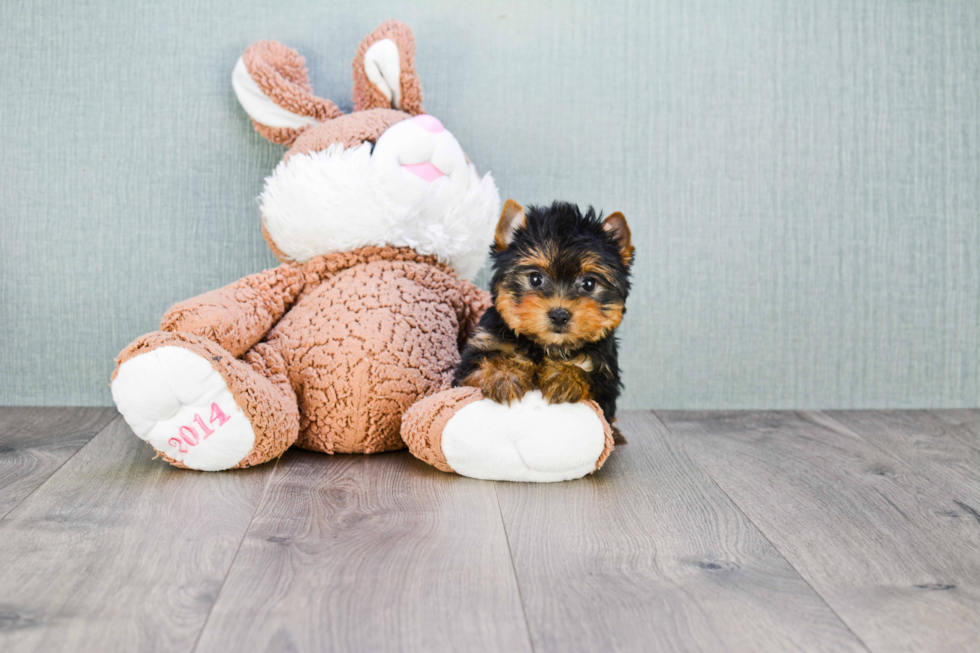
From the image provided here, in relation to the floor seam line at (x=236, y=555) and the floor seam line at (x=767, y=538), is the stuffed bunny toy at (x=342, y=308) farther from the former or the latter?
the floor seam line at (x=767, y=538)

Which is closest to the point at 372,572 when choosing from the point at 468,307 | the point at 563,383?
the point at 563,383

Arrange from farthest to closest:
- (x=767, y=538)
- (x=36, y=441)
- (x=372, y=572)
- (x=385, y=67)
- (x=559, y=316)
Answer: (x=385, y=67)
(x=36, y=441)
(x=559, y=316)
(x=767, y=538)
(x=372, y=572)

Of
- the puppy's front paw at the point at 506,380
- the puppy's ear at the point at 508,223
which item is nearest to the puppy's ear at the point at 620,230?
the puppy's ear at the point at 508,223

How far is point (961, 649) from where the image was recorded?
943 mm

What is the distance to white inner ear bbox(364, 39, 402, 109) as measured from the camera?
75.2 inches

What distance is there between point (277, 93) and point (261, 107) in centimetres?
8

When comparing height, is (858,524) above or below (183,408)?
below

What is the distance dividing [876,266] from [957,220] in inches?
11.1

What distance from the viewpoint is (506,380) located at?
149cm

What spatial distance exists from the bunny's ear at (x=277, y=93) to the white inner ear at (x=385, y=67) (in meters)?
0.15

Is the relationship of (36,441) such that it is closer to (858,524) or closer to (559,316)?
(559,316)

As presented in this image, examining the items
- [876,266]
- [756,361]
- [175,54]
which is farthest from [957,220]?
[175,54]

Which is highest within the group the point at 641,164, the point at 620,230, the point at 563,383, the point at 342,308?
the point at 641,164

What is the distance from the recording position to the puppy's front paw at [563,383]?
4.87ft
